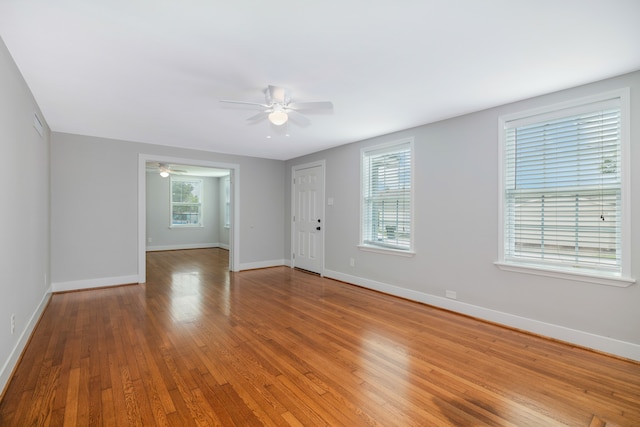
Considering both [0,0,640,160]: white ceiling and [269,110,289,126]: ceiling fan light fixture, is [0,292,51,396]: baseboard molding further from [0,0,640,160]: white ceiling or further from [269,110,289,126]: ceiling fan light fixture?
[269,110,289,126]: ceiling fan light fixture

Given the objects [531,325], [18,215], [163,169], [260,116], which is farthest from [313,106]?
[163,169]

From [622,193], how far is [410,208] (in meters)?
2.11

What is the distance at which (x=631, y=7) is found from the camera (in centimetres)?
175

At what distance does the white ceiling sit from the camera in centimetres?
177

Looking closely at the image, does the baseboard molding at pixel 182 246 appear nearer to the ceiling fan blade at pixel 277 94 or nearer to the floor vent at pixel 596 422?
the ceiling fan blade at pixel 277 94

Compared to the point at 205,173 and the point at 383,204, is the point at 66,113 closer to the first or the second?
the point at 383,204

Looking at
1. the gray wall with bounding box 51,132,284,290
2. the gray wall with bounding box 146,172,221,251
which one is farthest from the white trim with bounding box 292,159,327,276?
the gray wall with bounding box 146,172,221,251

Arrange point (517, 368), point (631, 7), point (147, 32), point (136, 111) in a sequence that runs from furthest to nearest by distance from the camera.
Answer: point (136, 111)
point (517, 368)
point (147, 32)
point (631, 7)

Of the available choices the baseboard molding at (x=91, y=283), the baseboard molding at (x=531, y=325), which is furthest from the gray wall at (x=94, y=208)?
the baseboard molding at (x=531, y=325)

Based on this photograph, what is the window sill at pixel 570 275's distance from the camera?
2.55 meters

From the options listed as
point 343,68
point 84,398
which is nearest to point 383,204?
point 343,68

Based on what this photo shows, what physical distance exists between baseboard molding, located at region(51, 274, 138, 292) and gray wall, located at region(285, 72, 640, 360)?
3.81 meters

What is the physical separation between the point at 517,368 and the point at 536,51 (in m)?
2.41

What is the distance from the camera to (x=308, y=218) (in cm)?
608
